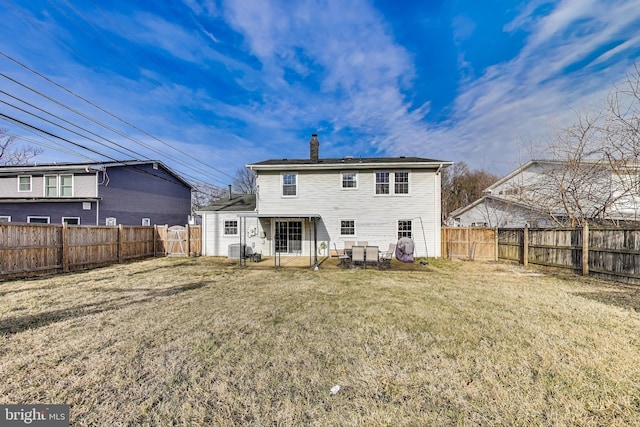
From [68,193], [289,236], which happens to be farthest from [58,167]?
[289,236]

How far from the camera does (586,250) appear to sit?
8.71 meters

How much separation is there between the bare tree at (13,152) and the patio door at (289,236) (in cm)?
2759

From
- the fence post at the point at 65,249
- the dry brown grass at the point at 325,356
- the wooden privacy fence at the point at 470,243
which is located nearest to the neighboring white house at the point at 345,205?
the wooden privacy fence at the point at 470,243

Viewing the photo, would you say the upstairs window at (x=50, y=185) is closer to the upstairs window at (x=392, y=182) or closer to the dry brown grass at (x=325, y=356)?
the dry brown grass at (x=325, y=356)

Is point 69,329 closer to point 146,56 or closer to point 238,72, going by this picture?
point 146,56

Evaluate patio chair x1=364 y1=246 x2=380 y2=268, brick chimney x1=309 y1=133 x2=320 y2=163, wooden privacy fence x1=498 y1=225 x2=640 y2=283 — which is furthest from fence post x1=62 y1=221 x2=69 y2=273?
wooden privacy fence x1=498 y1=225 x2=640 y2=283

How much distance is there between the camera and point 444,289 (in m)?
7.25

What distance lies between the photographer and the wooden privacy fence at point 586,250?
7613mm

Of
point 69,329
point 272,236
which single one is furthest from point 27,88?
point 272,236

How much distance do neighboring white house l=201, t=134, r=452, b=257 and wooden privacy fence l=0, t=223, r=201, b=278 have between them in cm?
525

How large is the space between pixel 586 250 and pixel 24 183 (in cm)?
2957

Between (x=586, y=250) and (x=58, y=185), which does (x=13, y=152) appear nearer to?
(x=58, y=185)

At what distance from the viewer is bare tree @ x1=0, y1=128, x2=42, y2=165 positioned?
24555 mm

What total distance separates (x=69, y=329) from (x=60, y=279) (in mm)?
5996
